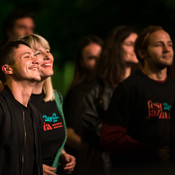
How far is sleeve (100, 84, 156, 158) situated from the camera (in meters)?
3.57

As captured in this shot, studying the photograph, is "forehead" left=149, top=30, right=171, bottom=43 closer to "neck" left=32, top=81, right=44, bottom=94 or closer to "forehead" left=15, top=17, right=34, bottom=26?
"neck" left=32, top=81, right=44, bottom=94

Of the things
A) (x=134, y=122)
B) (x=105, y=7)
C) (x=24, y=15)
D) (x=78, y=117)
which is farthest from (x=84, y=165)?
(x=105, y=7)

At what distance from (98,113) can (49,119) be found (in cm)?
126

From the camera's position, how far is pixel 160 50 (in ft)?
11.9

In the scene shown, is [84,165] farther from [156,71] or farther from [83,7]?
[83,7]

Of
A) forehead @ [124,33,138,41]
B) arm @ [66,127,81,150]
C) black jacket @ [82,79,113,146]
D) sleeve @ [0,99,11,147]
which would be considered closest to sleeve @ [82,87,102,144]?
black jacket @ [82,79,113,146]

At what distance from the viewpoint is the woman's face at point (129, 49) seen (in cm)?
473

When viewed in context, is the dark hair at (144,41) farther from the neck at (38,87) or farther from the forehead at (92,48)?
the forehead at (92,48)

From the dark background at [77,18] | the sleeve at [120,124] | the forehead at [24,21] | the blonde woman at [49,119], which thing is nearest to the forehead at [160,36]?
the sleeve at [120,124]

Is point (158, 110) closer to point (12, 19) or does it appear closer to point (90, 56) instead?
point (90, 56)

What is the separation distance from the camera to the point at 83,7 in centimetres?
1293

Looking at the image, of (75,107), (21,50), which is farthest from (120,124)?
(75,107)

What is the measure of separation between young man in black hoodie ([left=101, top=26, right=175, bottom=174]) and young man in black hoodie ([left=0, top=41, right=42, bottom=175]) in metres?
0.76

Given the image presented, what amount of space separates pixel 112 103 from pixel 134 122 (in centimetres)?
26
